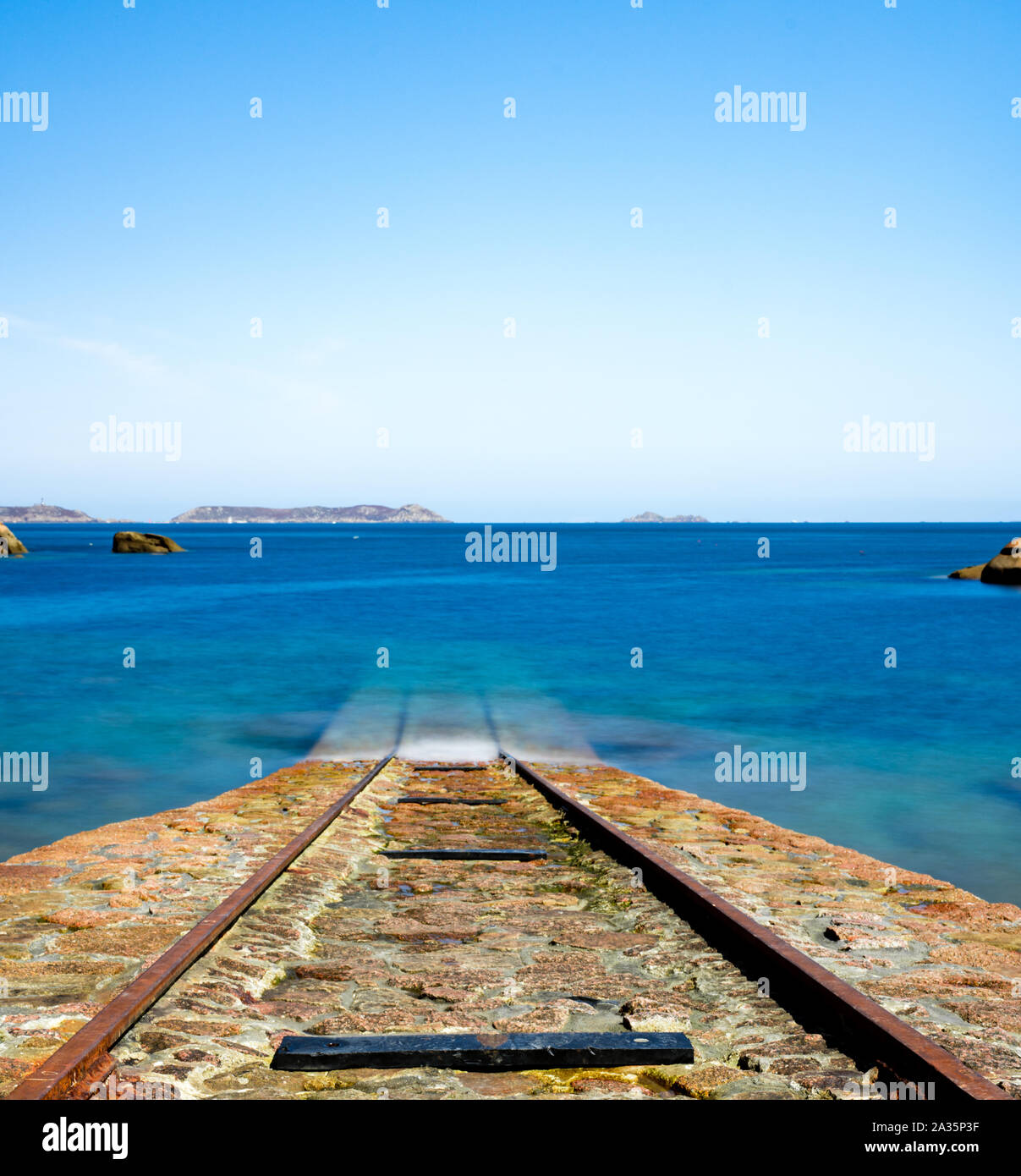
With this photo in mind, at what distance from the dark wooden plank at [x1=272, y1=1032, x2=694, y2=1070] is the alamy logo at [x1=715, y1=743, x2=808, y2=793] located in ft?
42.1

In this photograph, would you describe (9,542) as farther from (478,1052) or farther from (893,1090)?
(893,1090)

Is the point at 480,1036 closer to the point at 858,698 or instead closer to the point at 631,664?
the point at 858,698

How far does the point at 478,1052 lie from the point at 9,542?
124 meters

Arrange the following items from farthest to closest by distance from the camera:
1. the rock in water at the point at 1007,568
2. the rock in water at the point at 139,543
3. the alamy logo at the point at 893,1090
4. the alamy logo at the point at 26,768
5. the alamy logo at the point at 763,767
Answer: the rock in water at the point at 139,543 < the rock in water at the point at 1007,568 < the alamy logo at the point at 763,767 < the alamy logo at the point at 26,768 < the alamy logo at the point at 893,1090

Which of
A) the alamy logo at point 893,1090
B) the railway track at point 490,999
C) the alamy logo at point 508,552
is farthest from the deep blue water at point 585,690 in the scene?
the alamy logo at point 508,552

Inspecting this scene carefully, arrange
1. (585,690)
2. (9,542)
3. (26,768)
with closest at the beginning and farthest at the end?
1. (26,768)
2. (585,690)
3. (9,542)

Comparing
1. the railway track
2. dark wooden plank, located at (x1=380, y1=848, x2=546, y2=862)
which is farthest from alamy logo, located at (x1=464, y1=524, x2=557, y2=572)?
the railway track

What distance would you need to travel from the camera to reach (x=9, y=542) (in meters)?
113

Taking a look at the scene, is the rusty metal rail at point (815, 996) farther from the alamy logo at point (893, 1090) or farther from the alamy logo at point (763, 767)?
the alamy logo at point (763, 767)

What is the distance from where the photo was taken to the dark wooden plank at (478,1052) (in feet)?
13.9

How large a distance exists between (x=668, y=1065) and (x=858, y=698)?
23.9 meters

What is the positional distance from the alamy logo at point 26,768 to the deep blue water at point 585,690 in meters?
0.23
